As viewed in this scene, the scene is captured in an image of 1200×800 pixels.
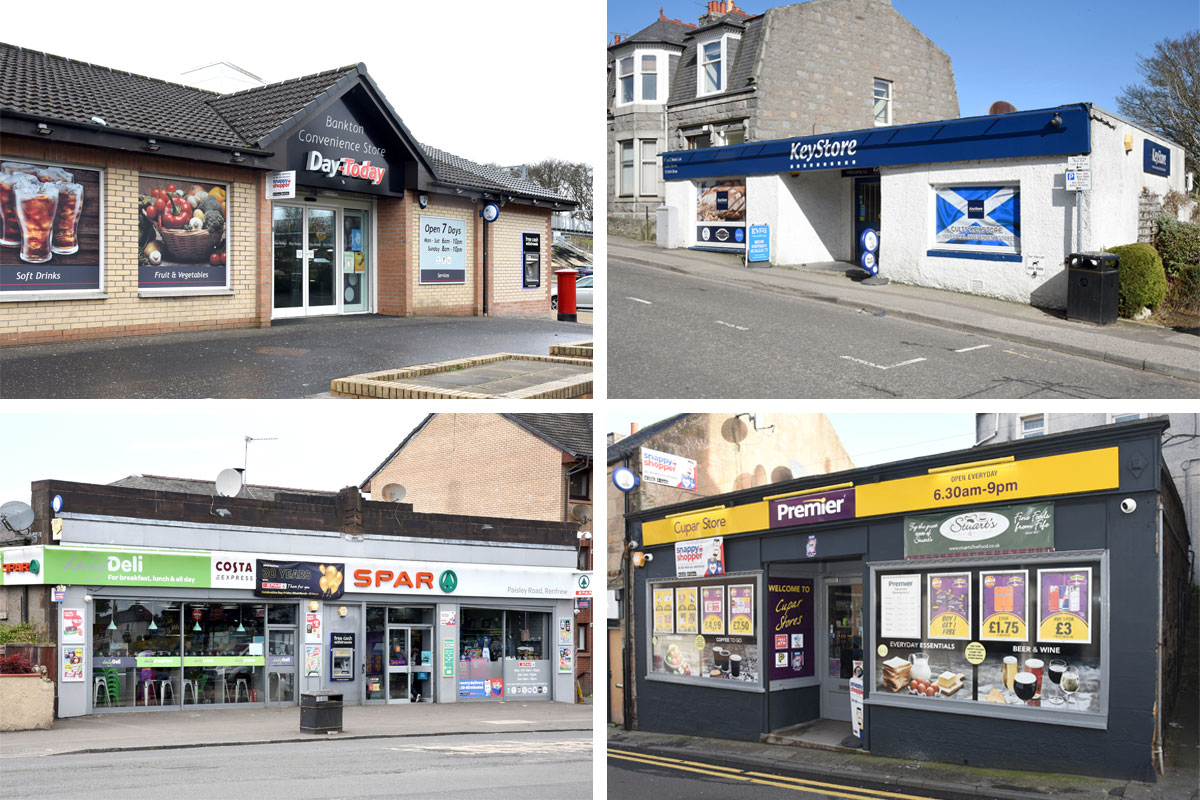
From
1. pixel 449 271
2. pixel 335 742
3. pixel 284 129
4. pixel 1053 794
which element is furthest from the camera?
pixel 449 271

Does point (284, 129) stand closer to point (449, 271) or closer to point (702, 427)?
point (449, 271)

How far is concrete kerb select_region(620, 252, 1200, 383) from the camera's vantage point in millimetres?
14477

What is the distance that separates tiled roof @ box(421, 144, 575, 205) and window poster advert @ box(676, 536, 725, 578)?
38.7 feet

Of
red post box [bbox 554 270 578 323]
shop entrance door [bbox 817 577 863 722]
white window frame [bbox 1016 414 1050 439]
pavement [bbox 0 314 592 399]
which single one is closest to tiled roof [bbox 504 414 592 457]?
red post box [bbox 554 270 578 323]

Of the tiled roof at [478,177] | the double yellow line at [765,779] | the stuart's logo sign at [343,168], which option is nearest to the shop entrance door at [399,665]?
the double yellow line at [765,779]

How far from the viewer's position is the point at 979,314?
59.6ft

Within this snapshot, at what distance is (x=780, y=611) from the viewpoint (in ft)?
50.0

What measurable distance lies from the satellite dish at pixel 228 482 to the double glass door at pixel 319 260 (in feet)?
11.3

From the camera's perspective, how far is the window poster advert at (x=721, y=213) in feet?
88.2

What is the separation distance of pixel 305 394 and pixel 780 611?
768 cm

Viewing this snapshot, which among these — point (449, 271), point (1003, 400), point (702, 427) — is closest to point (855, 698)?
point (1003, 400)

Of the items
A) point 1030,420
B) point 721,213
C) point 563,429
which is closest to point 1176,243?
point 1030,420

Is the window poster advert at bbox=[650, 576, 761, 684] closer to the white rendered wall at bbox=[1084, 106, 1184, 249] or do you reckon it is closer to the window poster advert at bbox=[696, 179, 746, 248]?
the white rendered wall at bbox=[1084, 106, 1184, 249]

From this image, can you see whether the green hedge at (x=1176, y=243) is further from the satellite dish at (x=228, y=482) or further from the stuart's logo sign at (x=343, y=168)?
the satellite dish at (x=228, y=482)
